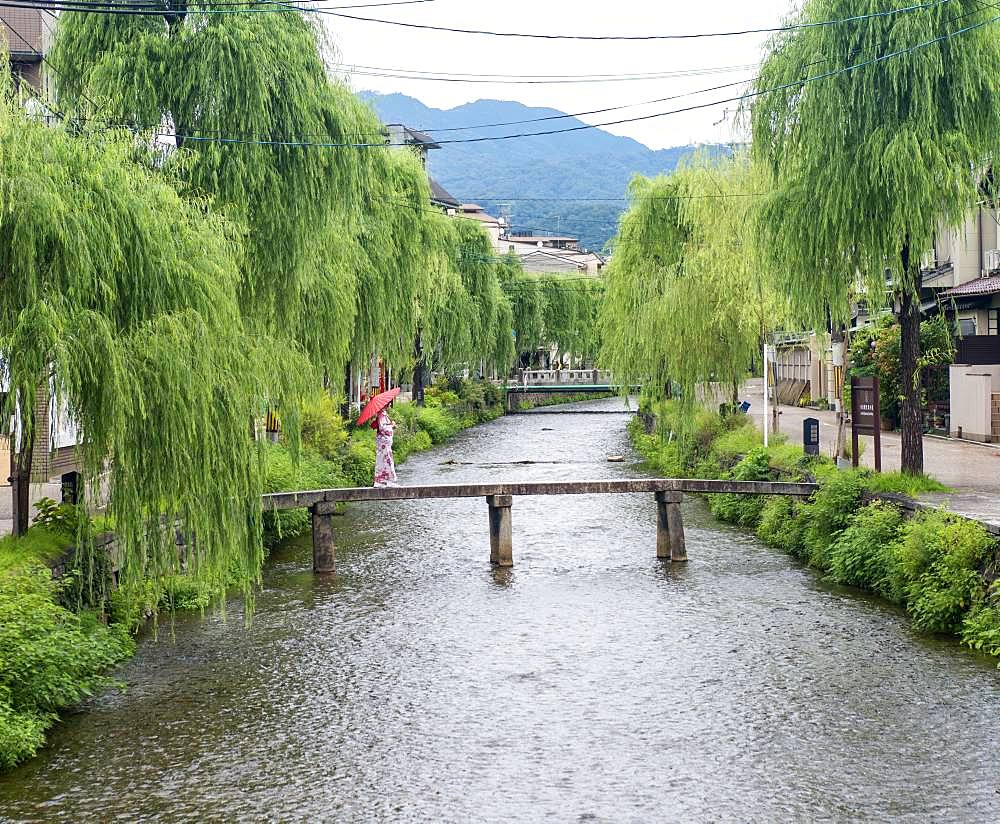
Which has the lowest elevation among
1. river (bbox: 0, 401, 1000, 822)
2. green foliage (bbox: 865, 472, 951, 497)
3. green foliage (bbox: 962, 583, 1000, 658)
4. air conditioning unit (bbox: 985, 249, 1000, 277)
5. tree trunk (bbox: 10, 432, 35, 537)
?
river (bbox: 0, 401, 1000, 822)

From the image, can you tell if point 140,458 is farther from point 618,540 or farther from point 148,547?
point 618,540

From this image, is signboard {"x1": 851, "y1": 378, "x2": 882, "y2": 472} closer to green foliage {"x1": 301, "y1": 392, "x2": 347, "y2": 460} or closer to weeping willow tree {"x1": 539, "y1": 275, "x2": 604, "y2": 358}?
green foliage {"x1": 301, "y1": 392, "x2": 347, "y2": 460}

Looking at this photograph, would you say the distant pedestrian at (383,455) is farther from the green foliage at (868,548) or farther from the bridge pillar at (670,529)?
the green foliage at (868,548)

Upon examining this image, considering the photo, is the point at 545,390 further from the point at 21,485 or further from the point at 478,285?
the point at 21,485

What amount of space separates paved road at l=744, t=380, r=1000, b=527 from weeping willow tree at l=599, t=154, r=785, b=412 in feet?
11.3

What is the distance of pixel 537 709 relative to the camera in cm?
1330

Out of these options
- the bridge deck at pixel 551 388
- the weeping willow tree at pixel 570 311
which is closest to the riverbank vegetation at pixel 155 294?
the bridge deck at pixel 551 388

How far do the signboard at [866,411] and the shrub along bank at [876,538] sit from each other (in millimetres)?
853

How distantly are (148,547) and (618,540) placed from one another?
1237 centimetres

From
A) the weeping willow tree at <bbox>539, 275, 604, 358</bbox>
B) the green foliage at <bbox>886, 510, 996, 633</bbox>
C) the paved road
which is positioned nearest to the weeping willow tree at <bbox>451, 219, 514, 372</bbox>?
the paved road

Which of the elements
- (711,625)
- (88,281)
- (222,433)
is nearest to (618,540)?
(711,625)

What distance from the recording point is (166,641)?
1598 centimetres

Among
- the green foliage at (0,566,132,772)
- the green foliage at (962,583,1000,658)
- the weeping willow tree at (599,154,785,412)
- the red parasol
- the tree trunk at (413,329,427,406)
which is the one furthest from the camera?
the tree trunk at (413,329,427,406)

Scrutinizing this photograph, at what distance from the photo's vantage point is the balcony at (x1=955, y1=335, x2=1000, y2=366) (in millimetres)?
32469
